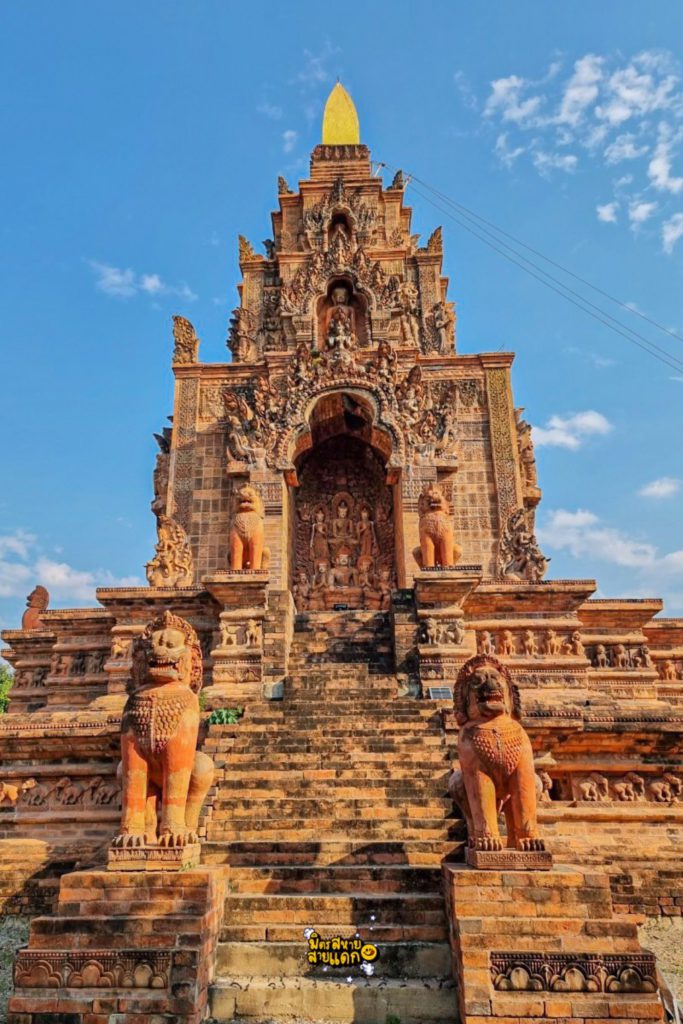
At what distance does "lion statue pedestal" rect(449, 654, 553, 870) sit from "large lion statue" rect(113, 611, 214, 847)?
8.62 ft

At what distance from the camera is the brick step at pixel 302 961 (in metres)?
6.11

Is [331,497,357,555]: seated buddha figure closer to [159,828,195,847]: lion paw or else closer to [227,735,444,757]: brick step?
[227,735,444,757]: brick step

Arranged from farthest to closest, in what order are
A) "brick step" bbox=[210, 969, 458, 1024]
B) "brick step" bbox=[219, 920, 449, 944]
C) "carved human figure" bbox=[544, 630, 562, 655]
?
1. "carved human figure" bbox=[544, 630, 562, 655]
2. "brick step" bbox=[219, 920, 449, 944]
3. "brick step" bbox=[210, 969, 458, 1024]

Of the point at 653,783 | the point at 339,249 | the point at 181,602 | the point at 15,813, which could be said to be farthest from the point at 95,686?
the point at 339,249

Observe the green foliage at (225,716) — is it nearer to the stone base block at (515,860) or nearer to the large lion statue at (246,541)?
the large lion statue at (246,541)

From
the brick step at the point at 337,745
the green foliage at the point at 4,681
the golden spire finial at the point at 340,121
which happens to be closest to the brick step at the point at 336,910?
the brick step at the point at 337,745

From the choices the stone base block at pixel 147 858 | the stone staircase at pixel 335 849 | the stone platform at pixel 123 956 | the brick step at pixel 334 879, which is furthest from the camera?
the brick step at pixel 334 879

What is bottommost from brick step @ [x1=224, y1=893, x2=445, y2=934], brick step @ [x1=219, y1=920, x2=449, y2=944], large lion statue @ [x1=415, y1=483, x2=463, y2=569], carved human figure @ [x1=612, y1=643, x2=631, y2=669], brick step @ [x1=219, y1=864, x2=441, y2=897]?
brick step @ [x1=219, y1=920, x2=449, y2=944]

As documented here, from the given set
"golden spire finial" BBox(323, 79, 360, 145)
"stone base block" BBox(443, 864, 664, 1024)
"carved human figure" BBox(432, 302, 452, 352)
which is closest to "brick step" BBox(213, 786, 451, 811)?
"stone base block" BBox(443, 864, 664, 1024)

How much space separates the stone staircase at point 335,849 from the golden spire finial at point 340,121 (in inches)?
886

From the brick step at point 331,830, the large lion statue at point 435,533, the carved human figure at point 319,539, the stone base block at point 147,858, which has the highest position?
the carved human figure at point 319,539

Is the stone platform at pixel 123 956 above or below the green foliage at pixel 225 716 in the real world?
below

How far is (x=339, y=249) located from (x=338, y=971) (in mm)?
19178

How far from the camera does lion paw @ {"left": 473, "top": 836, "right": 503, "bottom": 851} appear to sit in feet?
20.2
